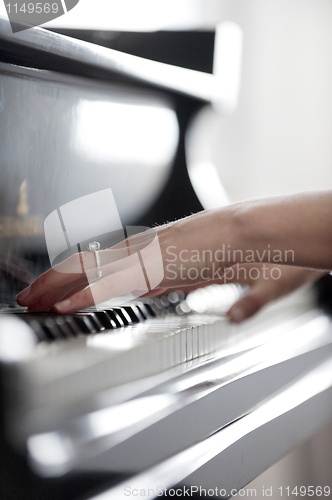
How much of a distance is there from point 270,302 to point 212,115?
1.54 ft

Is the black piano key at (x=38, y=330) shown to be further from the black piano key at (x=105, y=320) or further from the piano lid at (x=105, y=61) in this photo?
the piano lid at (x=105, y=61)

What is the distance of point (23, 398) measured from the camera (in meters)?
0.42

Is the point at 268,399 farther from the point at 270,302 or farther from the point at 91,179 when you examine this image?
the point at 91,179

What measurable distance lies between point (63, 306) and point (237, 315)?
0.37 metres

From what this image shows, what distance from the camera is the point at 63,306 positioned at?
0.58 m

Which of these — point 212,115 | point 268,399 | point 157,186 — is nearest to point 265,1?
point 212,115

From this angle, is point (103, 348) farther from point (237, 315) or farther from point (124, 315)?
point (237, 315)

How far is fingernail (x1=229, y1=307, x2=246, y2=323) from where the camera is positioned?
2.72 feet

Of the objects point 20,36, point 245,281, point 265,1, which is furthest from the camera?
point 265,1

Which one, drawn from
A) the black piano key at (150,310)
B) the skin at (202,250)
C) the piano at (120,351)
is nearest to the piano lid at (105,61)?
the piano at (120,351)

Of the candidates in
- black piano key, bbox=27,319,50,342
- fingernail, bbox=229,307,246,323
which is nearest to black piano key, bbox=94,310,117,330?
black piano key, bbox=27,319,50,342

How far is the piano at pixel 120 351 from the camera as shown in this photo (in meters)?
0.42

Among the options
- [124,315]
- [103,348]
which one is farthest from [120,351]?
[124,315]

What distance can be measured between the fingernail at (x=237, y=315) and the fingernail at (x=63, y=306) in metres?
0.34
